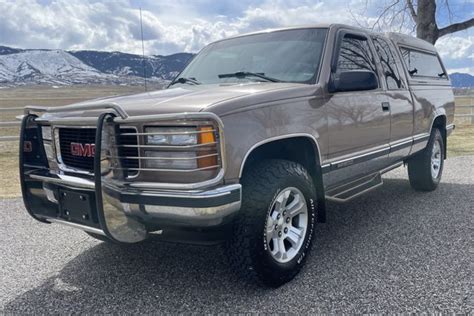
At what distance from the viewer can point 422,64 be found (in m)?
5.94

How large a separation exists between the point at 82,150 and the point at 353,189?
8.47 ft

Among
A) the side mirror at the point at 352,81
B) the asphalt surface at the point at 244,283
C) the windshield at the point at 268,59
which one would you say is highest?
the windshield at the point at 268,59

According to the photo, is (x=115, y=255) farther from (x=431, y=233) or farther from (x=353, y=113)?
(x=431, y=233)

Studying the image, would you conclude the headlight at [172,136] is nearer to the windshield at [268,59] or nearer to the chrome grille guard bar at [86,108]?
the chrome grille guard bar at [86,108]

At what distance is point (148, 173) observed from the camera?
8.93 feet

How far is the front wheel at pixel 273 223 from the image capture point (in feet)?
9.48

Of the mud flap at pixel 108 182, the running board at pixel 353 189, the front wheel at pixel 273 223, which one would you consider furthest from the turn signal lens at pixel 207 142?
the running board at pixel 353 189

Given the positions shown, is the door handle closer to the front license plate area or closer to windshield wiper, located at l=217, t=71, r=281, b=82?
windshield wiper, located at l=217, t=71, r=281, b=82

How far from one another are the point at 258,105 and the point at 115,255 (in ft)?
6.56

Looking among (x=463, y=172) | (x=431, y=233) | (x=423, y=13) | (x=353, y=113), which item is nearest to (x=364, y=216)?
(x=431, y=233)

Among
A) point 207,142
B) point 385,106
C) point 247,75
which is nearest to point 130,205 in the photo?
point 207,142

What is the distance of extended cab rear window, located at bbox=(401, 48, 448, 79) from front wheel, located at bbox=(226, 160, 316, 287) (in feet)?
9.70

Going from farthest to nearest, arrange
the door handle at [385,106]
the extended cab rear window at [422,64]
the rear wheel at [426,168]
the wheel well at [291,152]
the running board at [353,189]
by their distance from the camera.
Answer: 1. the rear wheel at [426,168]
2. the extended cab rear window at [422,64]
3. the door handle at [385,106]
4. the running board at [353,189]
5. the wheel well at [291,152]

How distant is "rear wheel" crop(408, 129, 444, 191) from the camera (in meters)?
5.88
